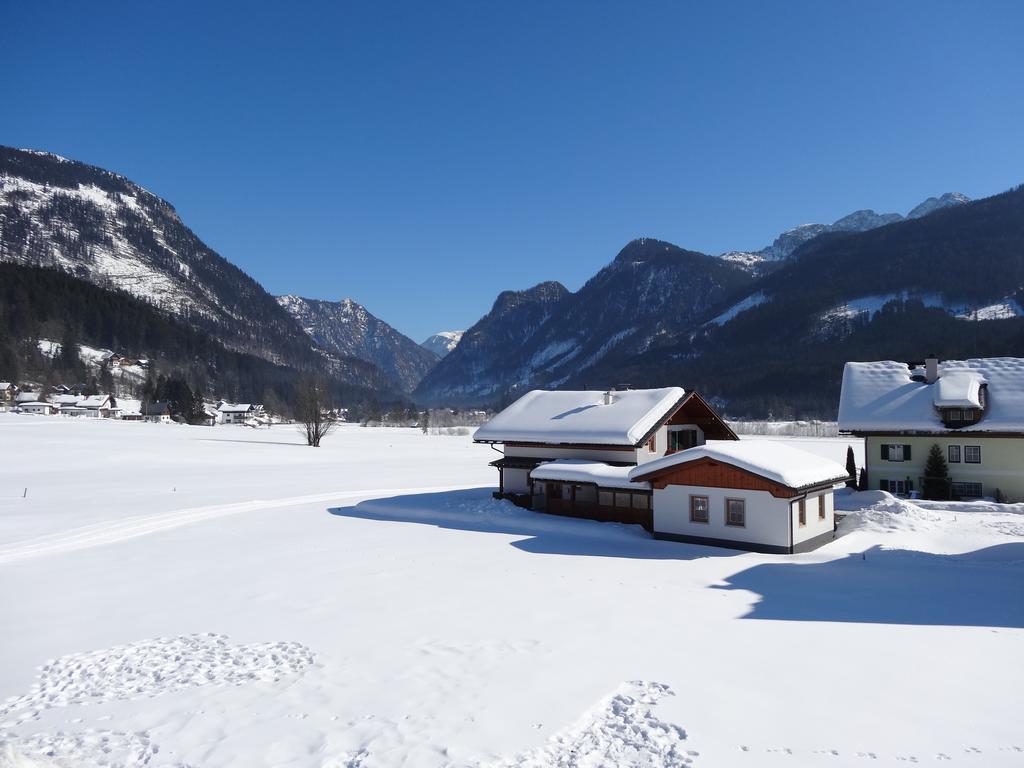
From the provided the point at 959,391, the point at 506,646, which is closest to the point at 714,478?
the point at 506,646

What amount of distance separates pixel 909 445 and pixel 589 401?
57.5 ft

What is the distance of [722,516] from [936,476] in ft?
54.2

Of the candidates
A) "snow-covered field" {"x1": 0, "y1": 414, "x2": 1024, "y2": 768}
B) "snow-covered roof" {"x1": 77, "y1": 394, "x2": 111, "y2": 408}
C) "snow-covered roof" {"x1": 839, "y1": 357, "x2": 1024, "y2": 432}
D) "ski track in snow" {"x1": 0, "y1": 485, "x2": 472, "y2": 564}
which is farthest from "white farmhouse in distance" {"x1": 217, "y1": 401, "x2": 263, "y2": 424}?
"snow-covered roof" {"x1": 839, "y1": 357, "x2": 1024, "y2": 432}

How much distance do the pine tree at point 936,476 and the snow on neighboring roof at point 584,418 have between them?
Answer: 13497mm

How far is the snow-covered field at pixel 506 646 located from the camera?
9.03 m

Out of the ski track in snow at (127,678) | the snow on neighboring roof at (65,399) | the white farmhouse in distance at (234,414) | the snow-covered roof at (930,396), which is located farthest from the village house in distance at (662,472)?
the white farmhouse in distance at (234,414)

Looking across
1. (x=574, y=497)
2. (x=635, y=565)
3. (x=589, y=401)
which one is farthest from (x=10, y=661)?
(x=589, y=401)

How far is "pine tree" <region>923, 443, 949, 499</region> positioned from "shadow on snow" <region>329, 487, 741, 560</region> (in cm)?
1663

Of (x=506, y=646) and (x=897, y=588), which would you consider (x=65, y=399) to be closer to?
(x=506, y=646)

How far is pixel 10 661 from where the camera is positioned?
12617mm

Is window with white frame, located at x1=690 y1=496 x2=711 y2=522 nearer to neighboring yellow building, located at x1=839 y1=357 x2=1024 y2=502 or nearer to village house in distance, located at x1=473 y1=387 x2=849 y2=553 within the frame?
village house in distance, located at x1=473 y1=387 x2=849 y2=553

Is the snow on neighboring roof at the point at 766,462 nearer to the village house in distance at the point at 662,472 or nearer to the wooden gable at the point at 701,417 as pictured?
the village house in distance at the point at 662,472

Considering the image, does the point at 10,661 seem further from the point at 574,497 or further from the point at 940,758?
the point at 574,497

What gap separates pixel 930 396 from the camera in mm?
33938
